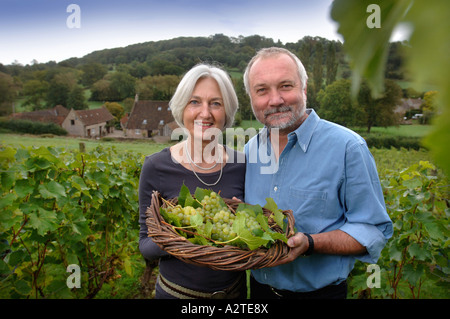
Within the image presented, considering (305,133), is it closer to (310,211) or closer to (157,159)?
(310,211)

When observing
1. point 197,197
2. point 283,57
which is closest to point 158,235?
point 197,197

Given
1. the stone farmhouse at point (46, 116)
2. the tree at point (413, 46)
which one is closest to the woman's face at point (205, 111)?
the tree at point (413, 46)

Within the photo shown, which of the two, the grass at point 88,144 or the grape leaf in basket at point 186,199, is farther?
the grass at point 88,144

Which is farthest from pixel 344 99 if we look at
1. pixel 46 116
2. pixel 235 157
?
pixel 46 116

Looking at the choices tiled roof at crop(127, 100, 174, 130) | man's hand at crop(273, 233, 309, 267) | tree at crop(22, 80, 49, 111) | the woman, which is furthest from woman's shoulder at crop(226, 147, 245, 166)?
tree at crop(22, 80, 49, 111)

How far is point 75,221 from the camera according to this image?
2.84 meters

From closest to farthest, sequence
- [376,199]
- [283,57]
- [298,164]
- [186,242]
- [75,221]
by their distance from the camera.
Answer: [186,242]
[376,199]
[298,164]
[283,57]
[75,221]

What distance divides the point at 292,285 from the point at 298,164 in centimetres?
76

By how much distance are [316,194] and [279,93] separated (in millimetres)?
758

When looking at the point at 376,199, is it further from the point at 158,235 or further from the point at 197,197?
the point at 158,235

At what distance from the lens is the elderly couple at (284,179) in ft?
6.17

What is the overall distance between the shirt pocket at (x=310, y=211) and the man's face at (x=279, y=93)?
51cm

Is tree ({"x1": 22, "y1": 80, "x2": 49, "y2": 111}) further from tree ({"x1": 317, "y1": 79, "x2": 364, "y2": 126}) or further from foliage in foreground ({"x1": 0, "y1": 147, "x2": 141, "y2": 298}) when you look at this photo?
foliage in foreground ({"x1": 0, "y1": 147, "x2": 141, "y2": 298})

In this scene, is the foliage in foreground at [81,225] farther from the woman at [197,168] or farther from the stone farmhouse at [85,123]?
the stone farmhouse at [85,123]
